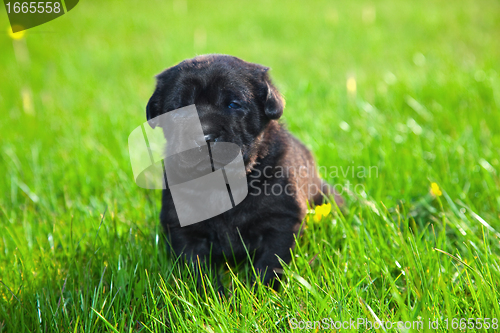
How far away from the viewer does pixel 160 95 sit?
2.13m

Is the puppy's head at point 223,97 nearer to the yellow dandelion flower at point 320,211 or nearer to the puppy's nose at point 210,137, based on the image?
the puppy's nose at point 210,137

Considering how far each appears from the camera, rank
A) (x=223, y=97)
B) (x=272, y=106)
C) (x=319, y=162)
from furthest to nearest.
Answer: (x=319, y=162) < (x=272, y=106) < (x=223, y=97)

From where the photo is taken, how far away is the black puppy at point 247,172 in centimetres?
195

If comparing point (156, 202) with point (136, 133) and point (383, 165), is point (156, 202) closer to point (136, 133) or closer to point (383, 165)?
point (136, 133)

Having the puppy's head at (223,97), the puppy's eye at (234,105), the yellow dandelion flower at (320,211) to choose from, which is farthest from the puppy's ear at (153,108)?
the yellow dandelion flower at (320,211)

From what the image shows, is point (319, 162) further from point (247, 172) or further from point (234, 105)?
point (234, 105)

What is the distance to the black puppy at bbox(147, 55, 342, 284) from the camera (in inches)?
76.6

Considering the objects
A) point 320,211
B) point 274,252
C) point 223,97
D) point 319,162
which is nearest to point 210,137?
point 223,97

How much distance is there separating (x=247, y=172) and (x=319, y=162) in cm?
129

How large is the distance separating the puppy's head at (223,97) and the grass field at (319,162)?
0.69m

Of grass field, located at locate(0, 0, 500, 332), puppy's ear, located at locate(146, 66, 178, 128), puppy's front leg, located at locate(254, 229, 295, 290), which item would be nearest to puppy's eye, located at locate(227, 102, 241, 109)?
puppy's ear, located at locate(146, 66, 178, 128)

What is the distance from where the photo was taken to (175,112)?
196 cm

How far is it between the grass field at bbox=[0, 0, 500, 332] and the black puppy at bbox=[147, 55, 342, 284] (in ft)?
0.50

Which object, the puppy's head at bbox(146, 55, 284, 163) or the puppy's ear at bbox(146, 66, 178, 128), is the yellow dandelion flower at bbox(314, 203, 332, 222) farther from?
the puppy's ear at bbox(146, 66, 178, 128)
